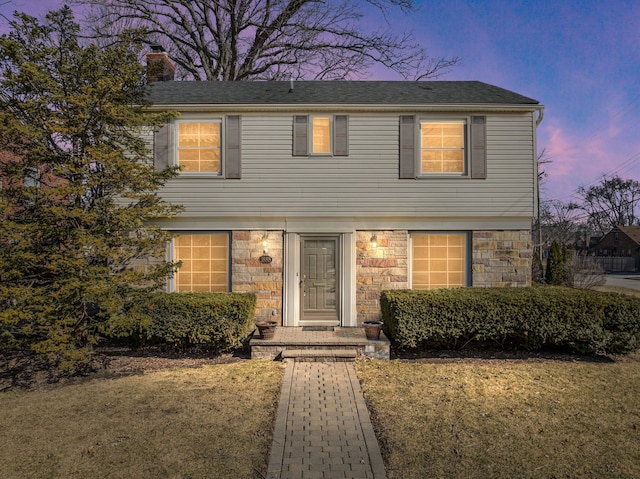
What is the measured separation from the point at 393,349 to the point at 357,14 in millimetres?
15846

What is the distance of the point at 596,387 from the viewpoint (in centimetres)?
568

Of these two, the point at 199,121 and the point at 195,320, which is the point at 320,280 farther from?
the point at 199,121

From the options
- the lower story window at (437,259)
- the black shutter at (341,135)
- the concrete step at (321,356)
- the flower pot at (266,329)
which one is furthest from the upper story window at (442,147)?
the flower pot at (266,329)

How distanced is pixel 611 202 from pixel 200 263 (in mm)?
62272

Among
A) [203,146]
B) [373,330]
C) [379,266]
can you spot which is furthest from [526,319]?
[203,146]

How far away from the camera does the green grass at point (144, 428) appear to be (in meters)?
3.58

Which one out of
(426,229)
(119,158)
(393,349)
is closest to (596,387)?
(393,349)

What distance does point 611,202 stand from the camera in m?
53.7

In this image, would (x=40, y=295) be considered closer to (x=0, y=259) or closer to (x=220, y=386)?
(x=0, y=259)

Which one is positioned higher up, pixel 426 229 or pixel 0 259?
pixel 426 229

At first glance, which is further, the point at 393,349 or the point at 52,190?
the point at 393,349

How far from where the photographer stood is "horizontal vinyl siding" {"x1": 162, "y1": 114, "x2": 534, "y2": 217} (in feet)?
29.1

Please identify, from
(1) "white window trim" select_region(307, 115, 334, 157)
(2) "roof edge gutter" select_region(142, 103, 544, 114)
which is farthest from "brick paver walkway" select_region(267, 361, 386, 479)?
(2) "roof edge gutter" select_region(142, 103, 544, 114)

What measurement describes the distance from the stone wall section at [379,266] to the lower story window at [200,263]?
3.12 m
